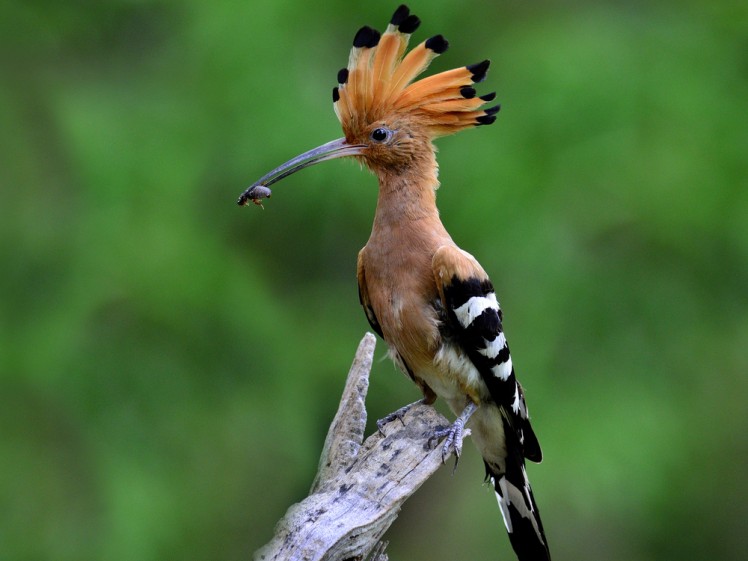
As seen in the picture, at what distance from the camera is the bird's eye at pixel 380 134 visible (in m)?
2.89

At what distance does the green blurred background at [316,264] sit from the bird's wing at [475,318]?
5.00ft

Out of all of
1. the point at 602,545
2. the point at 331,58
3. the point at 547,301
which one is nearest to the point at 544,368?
the point at 547,301

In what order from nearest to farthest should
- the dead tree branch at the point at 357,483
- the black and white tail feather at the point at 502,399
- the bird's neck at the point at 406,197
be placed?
the dead tree branch at the point at 357,483
the black and white tail feather at the point at 502,399
the bird's neck at the point at 406,197

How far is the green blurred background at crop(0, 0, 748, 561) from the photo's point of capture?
13.6ft

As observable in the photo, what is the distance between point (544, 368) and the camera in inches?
174

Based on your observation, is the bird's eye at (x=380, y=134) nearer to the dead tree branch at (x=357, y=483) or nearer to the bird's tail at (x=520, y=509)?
the dead tree branch at (x=357, y=483)

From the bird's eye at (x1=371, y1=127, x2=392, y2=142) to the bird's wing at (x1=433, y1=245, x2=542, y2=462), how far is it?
0.37 metres

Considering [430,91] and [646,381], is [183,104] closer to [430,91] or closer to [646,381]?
[430,91]

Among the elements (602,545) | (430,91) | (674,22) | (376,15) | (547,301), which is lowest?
(602,545)

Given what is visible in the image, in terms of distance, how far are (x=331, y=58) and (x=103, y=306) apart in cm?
144

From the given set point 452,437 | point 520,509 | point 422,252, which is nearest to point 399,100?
point 422,252

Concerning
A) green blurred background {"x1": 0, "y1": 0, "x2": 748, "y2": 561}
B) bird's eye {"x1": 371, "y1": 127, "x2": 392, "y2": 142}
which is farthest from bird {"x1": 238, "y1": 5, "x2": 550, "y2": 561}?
green blurred background {"x1": 0, "y1": 0, "x2": 748, "y2": 561}

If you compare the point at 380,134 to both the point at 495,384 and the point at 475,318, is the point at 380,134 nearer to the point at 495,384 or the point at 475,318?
the point at 475,318

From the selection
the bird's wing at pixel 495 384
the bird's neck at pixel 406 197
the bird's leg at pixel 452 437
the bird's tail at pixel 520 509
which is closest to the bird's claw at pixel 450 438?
the bird's leg at pixel 452 437
